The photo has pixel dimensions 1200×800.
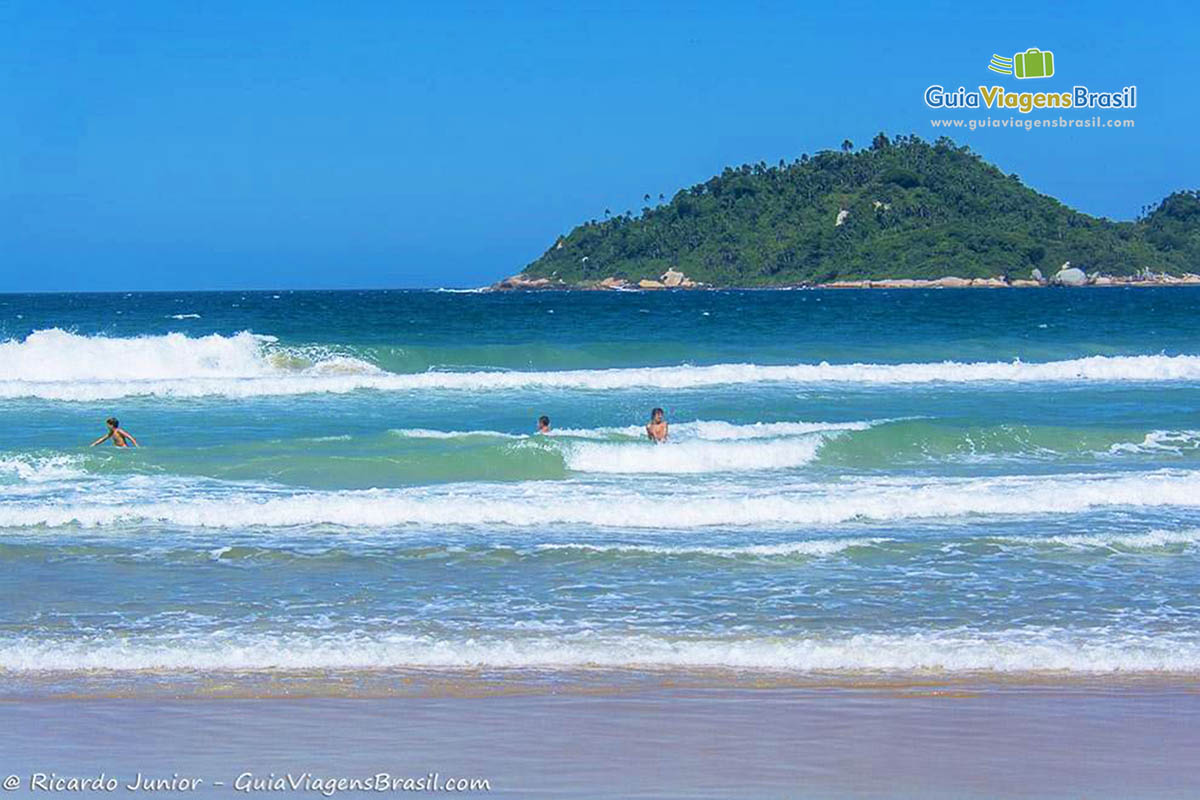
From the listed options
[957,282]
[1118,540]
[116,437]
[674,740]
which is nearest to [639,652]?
[674,740]

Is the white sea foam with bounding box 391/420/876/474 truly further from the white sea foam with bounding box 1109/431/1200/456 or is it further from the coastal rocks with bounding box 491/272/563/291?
the coastal rocks with bounding box 491/272/563/291

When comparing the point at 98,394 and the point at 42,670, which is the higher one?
the point at 98,394

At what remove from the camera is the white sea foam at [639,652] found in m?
8.02

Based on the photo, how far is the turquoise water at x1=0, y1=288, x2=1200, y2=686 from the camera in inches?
332

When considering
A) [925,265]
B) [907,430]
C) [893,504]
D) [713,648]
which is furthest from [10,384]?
[925,265]

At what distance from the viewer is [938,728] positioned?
6.77 metres

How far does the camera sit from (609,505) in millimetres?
13172

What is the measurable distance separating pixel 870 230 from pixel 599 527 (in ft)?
415

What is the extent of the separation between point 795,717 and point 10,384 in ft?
81.7

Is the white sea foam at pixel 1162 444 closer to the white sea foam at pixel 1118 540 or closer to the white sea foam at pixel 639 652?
the white sea foam at pixel 1118 540

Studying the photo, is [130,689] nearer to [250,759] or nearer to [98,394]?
[250,759]

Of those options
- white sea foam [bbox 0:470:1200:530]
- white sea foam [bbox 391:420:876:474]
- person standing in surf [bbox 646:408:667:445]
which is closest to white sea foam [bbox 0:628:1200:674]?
white sea foam [bbox 0:470:1200:530]

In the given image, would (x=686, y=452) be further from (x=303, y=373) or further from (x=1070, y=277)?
(x=1070, y=277)

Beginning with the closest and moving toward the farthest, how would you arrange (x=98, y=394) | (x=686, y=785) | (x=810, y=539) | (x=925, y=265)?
(x=686, y=785) → (x=810, y=539) → (x=98, y=394) → (x=925, y=265)
